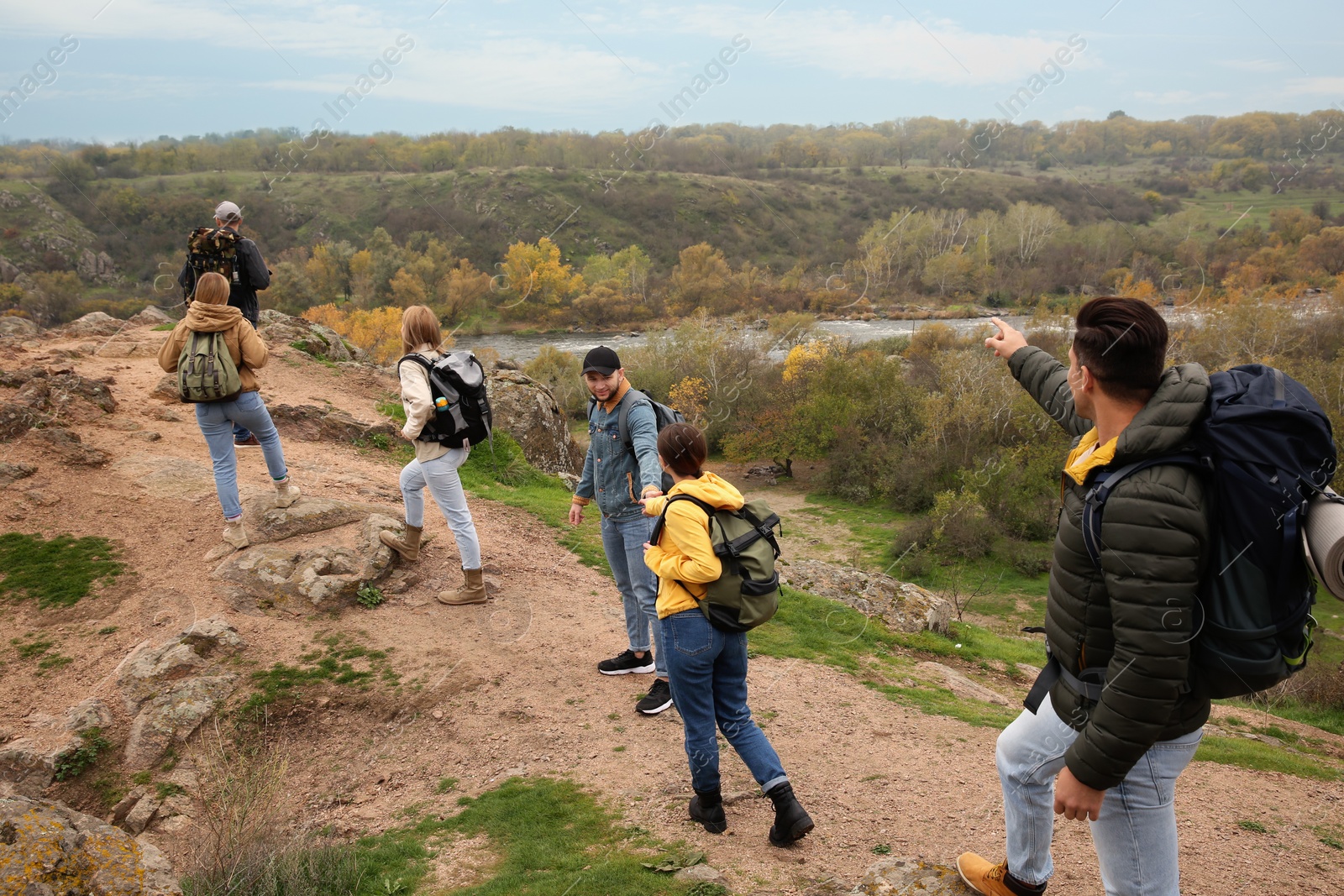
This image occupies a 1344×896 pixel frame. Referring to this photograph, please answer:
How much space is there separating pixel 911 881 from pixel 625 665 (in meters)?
3.06

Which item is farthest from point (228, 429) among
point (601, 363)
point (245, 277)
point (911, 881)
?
point (911, 881)

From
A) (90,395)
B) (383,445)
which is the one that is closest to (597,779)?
(383,445)

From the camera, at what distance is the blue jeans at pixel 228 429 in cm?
625

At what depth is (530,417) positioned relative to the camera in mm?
Answer: 13727

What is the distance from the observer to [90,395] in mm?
9039

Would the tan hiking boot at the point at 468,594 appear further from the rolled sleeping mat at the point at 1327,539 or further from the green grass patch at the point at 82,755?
the rolled sleeping mat at the point at 1327,539

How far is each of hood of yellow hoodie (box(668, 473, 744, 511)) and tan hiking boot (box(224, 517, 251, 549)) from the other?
4.74 m

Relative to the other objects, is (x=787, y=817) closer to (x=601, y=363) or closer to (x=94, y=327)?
(x=601, y=363)

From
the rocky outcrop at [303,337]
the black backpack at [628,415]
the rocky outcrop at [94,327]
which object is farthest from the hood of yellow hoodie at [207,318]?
the rocky outcrop at [94,327]

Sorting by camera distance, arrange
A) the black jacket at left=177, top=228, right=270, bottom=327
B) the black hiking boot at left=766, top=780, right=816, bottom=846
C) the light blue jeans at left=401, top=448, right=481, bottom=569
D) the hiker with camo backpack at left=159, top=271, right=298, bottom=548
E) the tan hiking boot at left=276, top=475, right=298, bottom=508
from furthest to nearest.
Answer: the black jacket at left=177, top=228, right=270, bottom=327 < the tan hiking boot at left=276, top=475, right=298, bottom=508 < the hiker with camo backpack at left=159, top=271, right=298, bottom=548 < the light blue jeans at left=401, top=448, right=481, bottom=569 < the black hiking boot at left=766, top=780, right=816, bottom=846

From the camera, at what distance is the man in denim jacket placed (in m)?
4.92

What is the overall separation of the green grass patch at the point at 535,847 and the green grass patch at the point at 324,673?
60.4 inches

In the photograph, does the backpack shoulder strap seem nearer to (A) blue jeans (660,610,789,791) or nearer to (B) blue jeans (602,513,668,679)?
(A) blue jeans (660,610,789,791)

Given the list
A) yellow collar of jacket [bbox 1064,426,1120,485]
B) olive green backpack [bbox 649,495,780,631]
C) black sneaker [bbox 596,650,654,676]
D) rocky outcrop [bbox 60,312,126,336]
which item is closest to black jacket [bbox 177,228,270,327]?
black sneaker [bbox 596,650,654,676]
